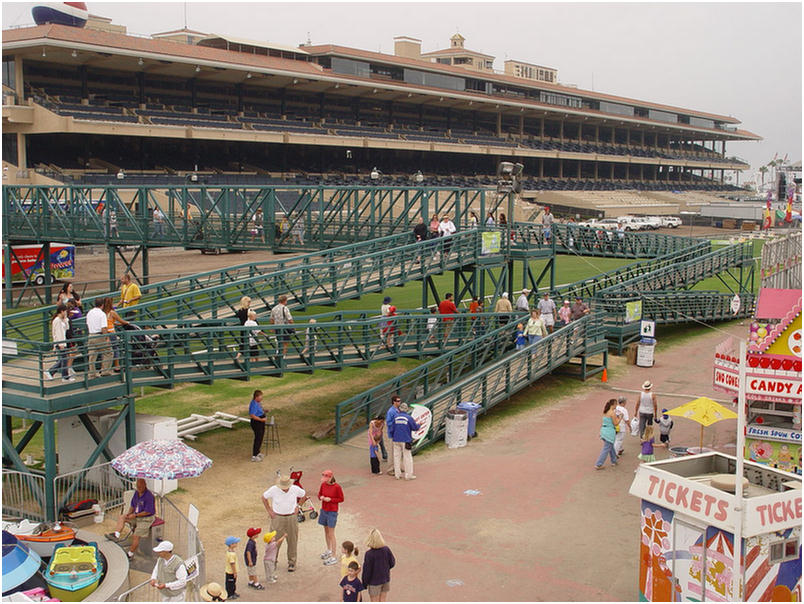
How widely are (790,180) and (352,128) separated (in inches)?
2139

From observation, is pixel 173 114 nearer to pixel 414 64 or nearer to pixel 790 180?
pixel 414 64

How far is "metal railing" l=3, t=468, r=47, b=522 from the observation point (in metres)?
14.9

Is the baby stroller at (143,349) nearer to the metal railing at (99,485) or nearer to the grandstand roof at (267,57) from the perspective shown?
the metal railing at (99,485)

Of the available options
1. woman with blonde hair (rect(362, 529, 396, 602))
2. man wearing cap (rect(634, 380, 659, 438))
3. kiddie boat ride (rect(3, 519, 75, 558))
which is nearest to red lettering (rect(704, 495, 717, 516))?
woman with blonde hair (rect(362, 529, 396, 602))

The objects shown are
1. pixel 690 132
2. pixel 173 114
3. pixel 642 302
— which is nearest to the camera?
pixel 642 302

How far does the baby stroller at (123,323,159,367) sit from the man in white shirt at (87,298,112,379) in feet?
1.61

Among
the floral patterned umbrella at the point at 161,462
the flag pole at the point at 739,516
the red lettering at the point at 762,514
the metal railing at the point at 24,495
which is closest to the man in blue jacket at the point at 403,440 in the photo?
the floral patterned umbrella at the point at 161,462

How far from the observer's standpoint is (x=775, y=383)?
15.3 metres

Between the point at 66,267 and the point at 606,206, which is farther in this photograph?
the point at 606,206

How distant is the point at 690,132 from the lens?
12238 cm

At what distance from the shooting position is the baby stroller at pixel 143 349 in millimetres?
16667

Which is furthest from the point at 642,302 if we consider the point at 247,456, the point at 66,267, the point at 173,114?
the point at 173,114

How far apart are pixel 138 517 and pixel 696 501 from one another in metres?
8.35

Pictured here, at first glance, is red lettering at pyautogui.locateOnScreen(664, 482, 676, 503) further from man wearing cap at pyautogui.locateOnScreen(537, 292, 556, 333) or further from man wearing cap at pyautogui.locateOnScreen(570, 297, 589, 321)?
man wearing cap at pyautogui.locateOnScreen(570, 297, 589, 321)
